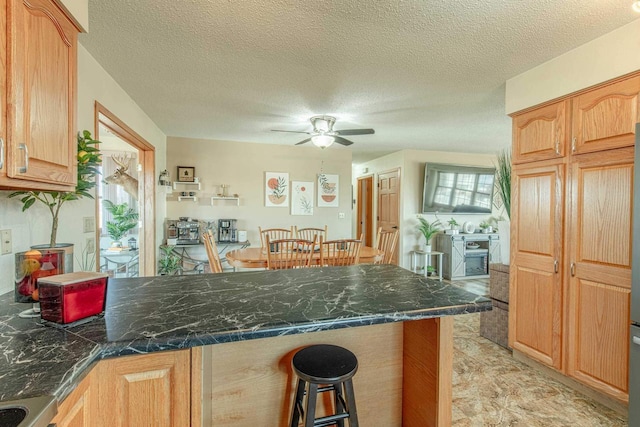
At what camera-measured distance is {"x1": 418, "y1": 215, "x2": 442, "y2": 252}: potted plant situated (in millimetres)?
5570

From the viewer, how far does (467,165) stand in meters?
5.87

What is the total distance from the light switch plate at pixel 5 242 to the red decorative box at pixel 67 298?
578 millimetres

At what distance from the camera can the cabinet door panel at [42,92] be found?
3.44ft

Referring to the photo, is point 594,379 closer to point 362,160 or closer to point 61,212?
point 61,212

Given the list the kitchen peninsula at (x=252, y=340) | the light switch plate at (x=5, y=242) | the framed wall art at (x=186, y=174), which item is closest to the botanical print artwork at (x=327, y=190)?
the framed wall art at (x=186, y=174)

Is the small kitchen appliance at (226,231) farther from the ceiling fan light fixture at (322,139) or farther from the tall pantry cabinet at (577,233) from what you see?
the tall pantry cabinet at (577,233)

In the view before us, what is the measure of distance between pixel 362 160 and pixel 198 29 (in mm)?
5289

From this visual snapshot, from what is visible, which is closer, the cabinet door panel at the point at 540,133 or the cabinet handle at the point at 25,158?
the cabinet handle at the point at 25,158

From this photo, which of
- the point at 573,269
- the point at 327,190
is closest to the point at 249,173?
the point at 327,190

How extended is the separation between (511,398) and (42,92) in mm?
3098

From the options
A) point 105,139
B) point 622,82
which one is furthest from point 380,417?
point 105,139

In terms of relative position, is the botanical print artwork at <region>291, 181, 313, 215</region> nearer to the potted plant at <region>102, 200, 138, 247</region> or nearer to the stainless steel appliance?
the potted plant at <region>102, 200, 138, 247</region>

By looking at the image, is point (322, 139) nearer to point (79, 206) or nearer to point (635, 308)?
point (79, 206)

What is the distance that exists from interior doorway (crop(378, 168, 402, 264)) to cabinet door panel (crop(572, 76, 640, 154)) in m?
3.72
